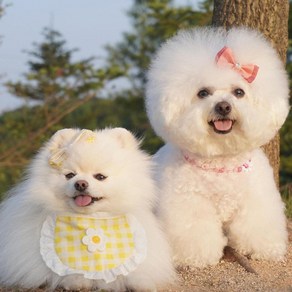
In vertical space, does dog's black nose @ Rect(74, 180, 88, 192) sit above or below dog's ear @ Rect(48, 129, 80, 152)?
below

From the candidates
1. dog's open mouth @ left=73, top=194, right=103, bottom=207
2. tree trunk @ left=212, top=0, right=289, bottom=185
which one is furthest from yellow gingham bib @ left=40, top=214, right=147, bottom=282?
tree trunk @ left=212, top=0, right=289, bottom=185

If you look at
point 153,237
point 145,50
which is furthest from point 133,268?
point 145,50

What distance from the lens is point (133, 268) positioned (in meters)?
3.23

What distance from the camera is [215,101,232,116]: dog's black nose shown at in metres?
3.50

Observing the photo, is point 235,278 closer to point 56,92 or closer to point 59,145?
point 59,145

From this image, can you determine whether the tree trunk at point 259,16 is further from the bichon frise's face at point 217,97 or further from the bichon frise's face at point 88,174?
the bichon frise's face at point 88,174

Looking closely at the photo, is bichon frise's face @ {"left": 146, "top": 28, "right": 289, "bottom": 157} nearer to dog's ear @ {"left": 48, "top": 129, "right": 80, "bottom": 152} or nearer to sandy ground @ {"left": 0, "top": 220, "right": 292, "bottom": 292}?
dog's ear @ {"left": 48, "top": 129, "right": 80, "bottom": 152}

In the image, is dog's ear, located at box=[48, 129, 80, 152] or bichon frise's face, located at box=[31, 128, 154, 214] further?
dog's ear, located at box=[48, 129, 80, 152]

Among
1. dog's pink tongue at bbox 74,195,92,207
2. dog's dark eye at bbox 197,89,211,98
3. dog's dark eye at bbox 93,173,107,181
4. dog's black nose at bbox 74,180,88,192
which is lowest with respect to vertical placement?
dog's pink tongue at bbox 74,195,92,207

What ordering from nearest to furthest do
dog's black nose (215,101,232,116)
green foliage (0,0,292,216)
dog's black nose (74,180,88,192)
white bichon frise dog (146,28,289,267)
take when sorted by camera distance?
1. dog's black nose (74,180,88,192)
2. dog's black nose (215,101,232,116)
3. white bichon frise dog (146,28,289,267)
4. green foliage (0,0,292,216)

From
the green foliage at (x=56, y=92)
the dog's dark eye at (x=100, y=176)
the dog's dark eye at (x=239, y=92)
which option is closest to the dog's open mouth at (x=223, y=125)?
the dog's dark eye at (x=239, y=92)

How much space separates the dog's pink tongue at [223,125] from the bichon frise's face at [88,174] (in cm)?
57

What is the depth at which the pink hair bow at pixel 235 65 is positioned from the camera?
362cm

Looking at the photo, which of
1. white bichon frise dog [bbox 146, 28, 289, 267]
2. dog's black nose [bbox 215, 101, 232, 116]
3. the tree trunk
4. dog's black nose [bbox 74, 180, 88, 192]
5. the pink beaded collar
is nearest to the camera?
dog's black nose [bbox 74, 180, 88, 192]
